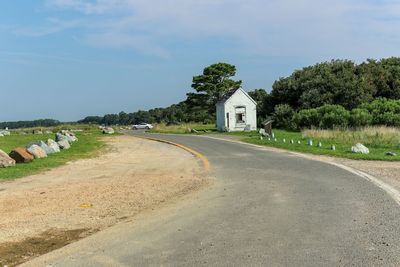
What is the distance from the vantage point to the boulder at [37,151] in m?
19.7

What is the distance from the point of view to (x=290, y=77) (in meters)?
57.2

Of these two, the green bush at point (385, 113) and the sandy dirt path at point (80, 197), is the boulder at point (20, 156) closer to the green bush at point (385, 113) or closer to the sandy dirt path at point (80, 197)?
the sandy dirt path at point (80, 197)

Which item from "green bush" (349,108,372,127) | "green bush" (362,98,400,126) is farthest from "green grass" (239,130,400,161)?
"green bush" (362,98,400,126)

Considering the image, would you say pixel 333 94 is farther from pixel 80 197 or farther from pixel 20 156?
pixel 80 197

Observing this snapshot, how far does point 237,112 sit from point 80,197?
129 feet

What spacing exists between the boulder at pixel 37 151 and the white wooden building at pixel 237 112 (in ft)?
98.4

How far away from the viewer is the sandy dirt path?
7.70 meters

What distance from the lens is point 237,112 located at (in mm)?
49406

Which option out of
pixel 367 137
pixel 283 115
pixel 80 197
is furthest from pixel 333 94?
pixel 80 197

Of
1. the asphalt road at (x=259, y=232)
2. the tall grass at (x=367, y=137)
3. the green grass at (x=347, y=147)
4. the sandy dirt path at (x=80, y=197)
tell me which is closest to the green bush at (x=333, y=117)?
the tall grass at (x=367, y=137)

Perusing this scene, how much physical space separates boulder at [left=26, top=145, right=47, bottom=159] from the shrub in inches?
1276

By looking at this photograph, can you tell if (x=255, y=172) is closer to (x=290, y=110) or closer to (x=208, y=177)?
(x=208, y=177)

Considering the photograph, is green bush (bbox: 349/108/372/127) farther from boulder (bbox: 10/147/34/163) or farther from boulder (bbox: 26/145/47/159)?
boulder (bbox: 10/147/34/163)

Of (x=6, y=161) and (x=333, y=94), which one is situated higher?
(x=333, y=94)
